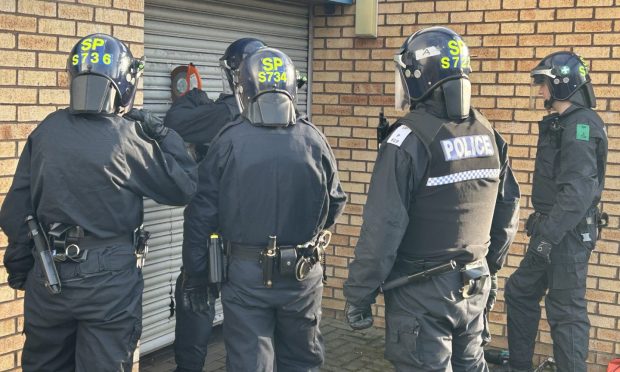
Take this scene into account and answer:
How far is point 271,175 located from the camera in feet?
12.1

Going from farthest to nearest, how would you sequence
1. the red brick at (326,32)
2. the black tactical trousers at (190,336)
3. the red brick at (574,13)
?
the red brick at (326,32)
the red brick at (574,13)
the black tactical trousers at (190,336)

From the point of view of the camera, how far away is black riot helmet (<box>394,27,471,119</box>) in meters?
3.48

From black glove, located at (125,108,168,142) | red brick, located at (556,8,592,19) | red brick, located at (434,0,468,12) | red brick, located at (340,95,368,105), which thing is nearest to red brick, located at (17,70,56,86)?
black glove, located at (125,108,168,142)

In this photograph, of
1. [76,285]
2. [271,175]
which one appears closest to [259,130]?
[271,175]

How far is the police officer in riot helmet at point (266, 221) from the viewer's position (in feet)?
12.1

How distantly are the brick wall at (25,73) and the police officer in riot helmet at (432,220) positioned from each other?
184 cm

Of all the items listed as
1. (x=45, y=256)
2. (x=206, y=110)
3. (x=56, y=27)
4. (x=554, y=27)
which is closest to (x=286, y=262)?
(x=45, y=256)

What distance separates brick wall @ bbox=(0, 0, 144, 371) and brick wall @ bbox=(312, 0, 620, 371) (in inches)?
114

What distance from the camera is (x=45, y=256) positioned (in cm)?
328

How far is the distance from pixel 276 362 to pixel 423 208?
1.26 m

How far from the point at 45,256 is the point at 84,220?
0.24 metres

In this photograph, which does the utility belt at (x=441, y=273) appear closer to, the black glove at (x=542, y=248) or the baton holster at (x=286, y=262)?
the baton holster at (x=286, y=262)

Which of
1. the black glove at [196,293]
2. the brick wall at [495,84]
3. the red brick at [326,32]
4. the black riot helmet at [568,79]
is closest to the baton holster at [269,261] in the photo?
the black glove at [196,293]

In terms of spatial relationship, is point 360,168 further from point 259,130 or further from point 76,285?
point 76,285
